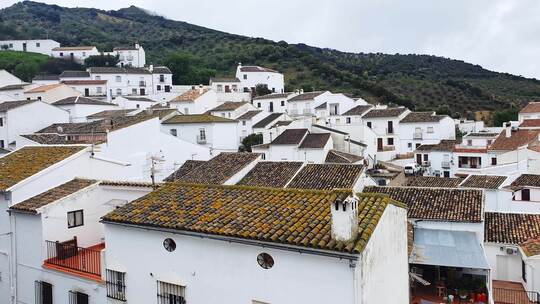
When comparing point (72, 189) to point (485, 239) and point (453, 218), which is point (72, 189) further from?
point (485, 239)

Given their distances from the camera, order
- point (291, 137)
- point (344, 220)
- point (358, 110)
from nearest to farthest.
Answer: point (344, 220) → point (291, 137) → point (358, 110)

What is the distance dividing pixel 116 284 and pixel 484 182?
25.8 meters

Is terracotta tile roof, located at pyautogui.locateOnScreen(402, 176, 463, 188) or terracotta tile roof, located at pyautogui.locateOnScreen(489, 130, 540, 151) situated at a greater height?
terracotta tile roof, located at pyautogui.locateOnScreen(489, 130, 540, 151)

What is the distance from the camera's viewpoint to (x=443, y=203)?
76.4 ft

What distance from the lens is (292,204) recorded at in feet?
39.5

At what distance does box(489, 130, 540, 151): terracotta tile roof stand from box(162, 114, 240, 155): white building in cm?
2558

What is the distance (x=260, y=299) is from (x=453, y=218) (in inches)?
534

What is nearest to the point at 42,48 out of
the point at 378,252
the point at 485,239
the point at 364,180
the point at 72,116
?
the point at 72,116

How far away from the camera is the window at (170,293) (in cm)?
1198

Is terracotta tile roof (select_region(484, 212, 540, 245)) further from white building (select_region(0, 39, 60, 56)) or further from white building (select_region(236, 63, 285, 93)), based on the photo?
white building (select_region(0, 39, 60, 56))

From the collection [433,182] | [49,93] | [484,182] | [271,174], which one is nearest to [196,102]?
[49,93]

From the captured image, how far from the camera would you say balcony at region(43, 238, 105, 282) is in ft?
48.3

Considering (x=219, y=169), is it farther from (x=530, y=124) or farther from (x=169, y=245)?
(x=530, y=124)

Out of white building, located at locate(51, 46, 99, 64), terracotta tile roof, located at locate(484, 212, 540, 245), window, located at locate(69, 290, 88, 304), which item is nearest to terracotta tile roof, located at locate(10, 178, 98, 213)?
window, located at locate(69, 290, 88, 304)
